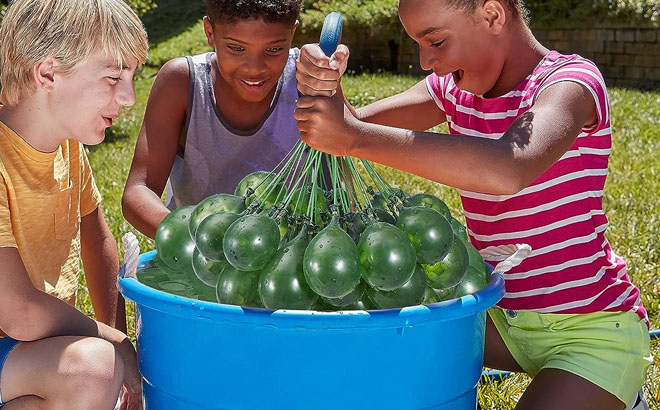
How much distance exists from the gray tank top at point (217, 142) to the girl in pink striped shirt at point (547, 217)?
0.69 metres

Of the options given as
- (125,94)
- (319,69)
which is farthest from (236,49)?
(319,69)

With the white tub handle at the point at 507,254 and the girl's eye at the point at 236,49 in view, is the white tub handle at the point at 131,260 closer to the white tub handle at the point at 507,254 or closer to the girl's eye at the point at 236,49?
the white tub handle at the point at 507,254

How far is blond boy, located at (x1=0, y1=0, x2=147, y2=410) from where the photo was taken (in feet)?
5.51

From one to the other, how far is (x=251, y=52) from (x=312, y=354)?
49.0 inches

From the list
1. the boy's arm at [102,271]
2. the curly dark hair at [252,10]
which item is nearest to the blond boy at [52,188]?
the boy's arm at [102,271]

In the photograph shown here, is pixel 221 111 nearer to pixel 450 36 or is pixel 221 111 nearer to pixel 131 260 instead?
pixel 450 36

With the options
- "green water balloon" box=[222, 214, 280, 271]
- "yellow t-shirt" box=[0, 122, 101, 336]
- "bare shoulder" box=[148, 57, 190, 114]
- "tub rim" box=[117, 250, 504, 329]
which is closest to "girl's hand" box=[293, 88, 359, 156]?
"green water balloon" box=[222, 214, 280, 271]

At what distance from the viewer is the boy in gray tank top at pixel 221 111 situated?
7.72 ft

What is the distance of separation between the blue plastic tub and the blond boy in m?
0.31

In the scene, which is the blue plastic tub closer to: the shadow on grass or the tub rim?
the tub rim

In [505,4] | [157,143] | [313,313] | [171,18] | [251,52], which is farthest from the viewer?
[171,18]

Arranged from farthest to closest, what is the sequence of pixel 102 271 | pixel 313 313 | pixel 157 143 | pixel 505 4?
1. pixel 157 143
2. pixel 102 271
3. pixel 505 4
4. pixel 313 313

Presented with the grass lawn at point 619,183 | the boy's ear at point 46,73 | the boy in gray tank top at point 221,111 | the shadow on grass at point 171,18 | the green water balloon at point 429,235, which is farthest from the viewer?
the shadow on grass at point 171,18

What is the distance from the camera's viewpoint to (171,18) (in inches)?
589
